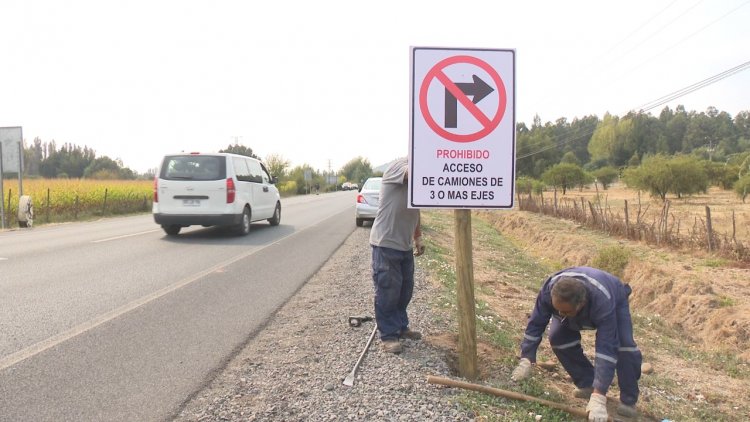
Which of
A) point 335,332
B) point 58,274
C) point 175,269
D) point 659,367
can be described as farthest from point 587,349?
point 58,274

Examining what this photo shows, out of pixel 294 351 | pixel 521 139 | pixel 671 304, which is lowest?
pixel 671 304

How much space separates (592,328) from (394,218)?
1657mm

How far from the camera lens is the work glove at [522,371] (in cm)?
393

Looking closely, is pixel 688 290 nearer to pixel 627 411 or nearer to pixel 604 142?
pixel 627 411

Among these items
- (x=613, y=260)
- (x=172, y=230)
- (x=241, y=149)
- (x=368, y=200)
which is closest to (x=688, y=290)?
(x=613, y=260)

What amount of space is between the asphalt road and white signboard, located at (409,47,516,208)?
220 centimetres

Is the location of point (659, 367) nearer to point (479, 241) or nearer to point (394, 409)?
point (394, 409)

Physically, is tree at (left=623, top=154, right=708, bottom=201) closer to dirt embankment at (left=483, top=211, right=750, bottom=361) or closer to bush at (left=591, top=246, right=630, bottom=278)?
dirt embankment at (left=483, top=211, right=750, bottom=361)

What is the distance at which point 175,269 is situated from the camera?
8430mm

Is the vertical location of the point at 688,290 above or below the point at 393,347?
below

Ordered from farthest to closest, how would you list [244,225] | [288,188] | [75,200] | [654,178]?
[288,188], [654,178], [75,200], [244,225]

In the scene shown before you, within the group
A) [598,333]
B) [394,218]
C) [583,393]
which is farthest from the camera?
[394,218]

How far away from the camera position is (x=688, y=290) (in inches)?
365

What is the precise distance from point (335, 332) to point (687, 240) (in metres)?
11.5
